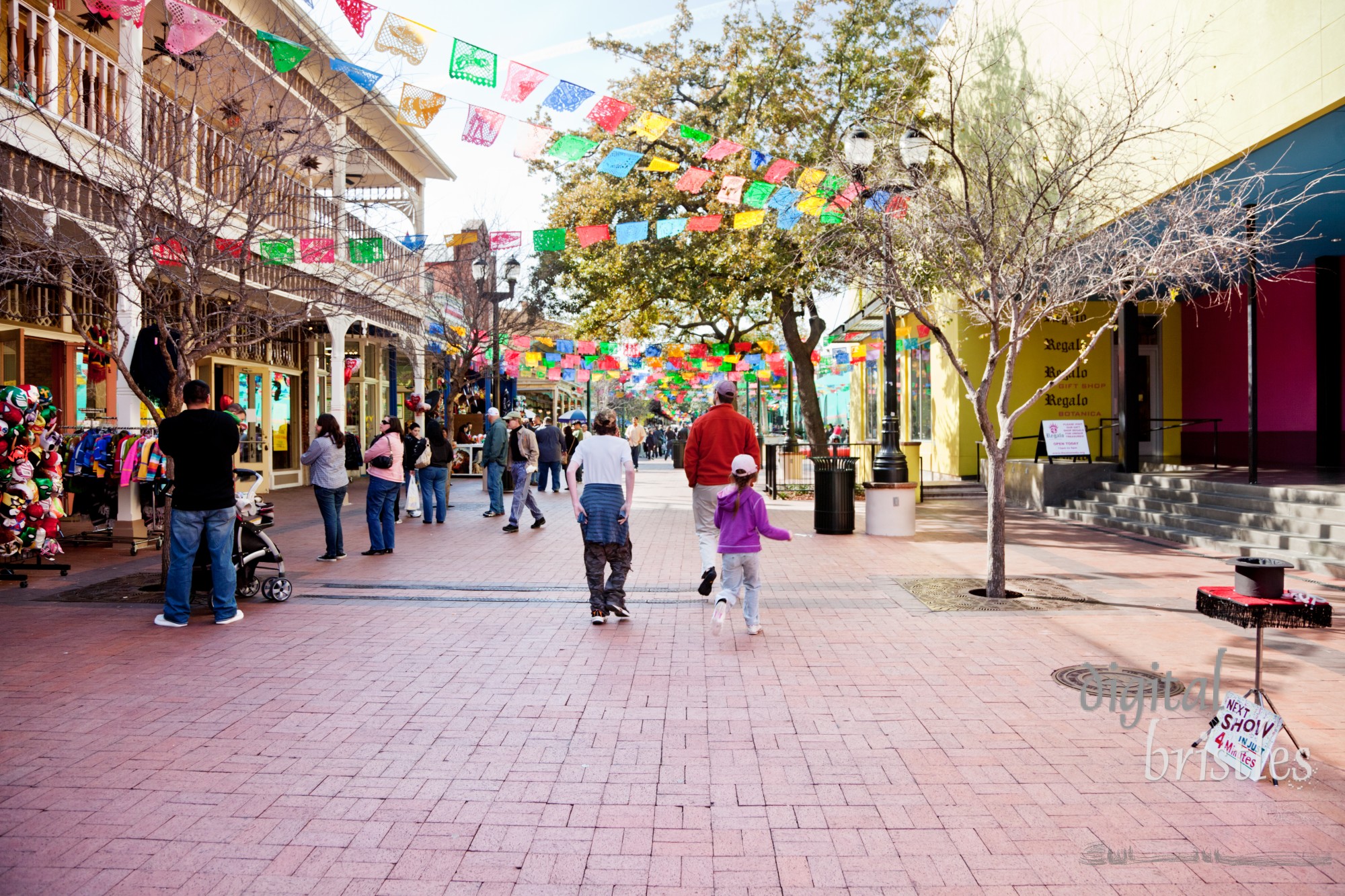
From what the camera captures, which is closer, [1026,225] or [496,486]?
[1026,225]

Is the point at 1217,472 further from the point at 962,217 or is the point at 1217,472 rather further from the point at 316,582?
the point at 316,582

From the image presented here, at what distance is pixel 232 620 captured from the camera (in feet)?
Answer: 25.3

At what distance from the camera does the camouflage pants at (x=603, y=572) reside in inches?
304

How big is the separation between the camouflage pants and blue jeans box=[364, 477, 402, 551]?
15.6ft

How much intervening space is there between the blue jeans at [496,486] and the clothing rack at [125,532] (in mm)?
5294

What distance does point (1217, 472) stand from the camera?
15.9m

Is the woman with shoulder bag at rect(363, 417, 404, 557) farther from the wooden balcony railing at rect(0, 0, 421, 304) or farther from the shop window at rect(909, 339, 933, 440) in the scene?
the shop window at rect(909, 339, 933, 440)

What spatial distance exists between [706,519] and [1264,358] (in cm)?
1475

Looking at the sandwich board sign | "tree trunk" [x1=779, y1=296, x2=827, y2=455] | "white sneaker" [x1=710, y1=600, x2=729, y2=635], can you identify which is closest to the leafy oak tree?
"tree trunk" [x1=779, y1=296, x2=827, y2=455]

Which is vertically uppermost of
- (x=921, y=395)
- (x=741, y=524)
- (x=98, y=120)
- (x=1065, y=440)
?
(x=98, y=120)

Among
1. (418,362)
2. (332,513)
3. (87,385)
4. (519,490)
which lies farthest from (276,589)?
(418,362)

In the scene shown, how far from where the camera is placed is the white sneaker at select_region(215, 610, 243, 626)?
762 centimetres

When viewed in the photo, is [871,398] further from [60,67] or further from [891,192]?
[60,67]

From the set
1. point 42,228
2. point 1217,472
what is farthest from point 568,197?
point 1217,472
